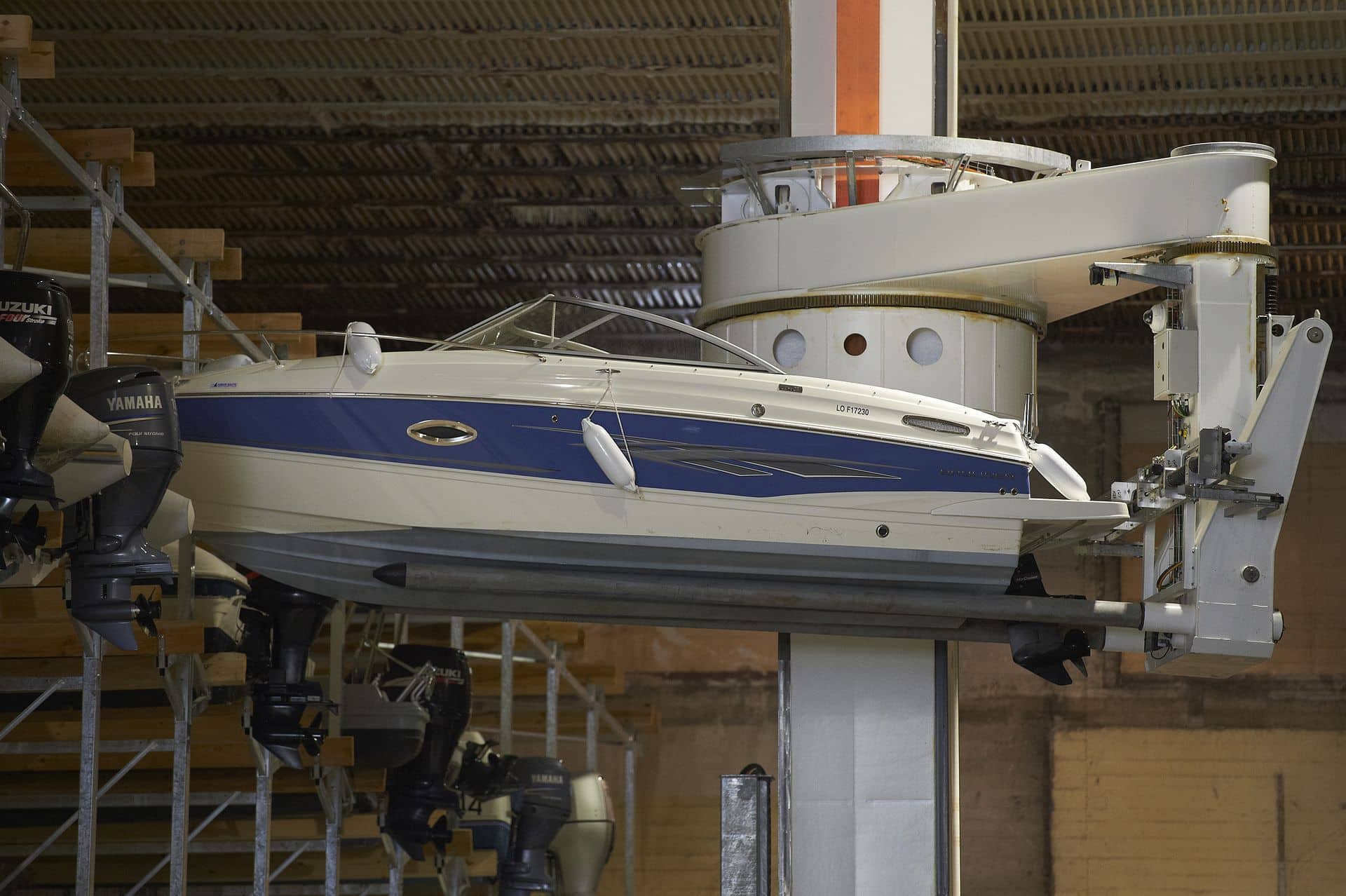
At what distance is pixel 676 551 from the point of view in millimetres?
6867

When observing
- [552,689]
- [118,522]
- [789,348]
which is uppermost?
[789,348]

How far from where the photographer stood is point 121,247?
28.9 feet

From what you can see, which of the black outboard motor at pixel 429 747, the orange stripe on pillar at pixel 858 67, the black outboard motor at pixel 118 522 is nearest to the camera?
the black outboard motor at pixel 118 522

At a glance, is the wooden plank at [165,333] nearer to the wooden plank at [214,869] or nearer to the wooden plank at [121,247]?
the wooden plank at [121,247]

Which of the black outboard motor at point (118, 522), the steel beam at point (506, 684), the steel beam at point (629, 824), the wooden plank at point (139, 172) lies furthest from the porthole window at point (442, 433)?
the steel beam at point (629, 824)

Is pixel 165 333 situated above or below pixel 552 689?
above

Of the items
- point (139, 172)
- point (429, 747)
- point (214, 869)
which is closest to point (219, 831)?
point (214, 869)

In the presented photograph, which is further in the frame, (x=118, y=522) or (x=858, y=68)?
(x=858, y=68)

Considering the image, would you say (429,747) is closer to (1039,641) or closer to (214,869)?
(214,869)

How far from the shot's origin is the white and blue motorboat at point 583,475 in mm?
6750

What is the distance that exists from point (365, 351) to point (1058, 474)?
9.70ft

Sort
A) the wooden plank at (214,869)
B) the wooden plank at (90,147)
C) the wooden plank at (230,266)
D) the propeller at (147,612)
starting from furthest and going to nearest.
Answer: the wooden plank at (214,869) → the wooden plank at (230,266) → the wooden plank at (90,147) → the propeller at (147,612)

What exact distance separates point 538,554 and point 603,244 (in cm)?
1021

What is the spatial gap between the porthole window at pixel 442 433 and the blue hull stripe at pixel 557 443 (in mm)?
17
